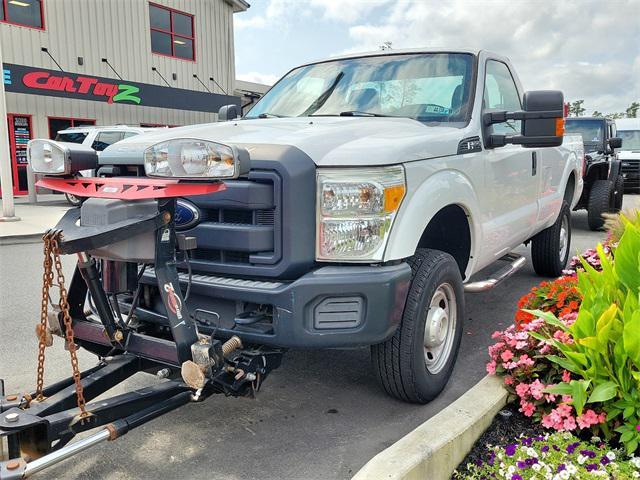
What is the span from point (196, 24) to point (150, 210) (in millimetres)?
21784

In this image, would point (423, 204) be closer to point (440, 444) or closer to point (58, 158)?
point (440, 444)

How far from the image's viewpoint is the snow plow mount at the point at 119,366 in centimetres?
223

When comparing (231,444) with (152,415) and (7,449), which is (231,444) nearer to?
(152,415)

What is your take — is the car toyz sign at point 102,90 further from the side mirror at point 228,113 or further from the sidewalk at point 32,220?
the side mirror at point 228,113

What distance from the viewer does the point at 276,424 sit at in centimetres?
320

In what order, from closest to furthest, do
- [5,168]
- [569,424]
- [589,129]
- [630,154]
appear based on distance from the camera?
1. [569,424]
2. [5,168]
3. [589,129]
4. [630,154]

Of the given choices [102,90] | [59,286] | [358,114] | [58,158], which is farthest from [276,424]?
[102,90]

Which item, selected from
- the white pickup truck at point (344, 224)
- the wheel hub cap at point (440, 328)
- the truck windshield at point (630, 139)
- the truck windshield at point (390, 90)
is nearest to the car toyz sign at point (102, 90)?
the truck windshield at point (630, 139)

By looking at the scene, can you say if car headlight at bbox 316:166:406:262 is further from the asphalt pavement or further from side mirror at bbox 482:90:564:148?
side mirror at bbox 482:90:564:148

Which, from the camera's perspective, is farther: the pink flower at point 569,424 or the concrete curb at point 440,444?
the pink flower at point 569,424

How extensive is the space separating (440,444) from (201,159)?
1.45 meters

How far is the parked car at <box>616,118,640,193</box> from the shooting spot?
47.4ft

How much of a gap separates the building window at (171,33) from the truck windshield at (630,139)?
49.6 ft

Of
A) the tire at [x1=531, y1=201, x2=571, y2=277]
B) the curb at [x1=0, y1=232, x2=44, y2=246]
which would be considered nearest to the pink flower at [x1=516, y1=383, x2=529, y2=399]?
the tire at [x1=531, y1=201, x2=571, y2=277]
